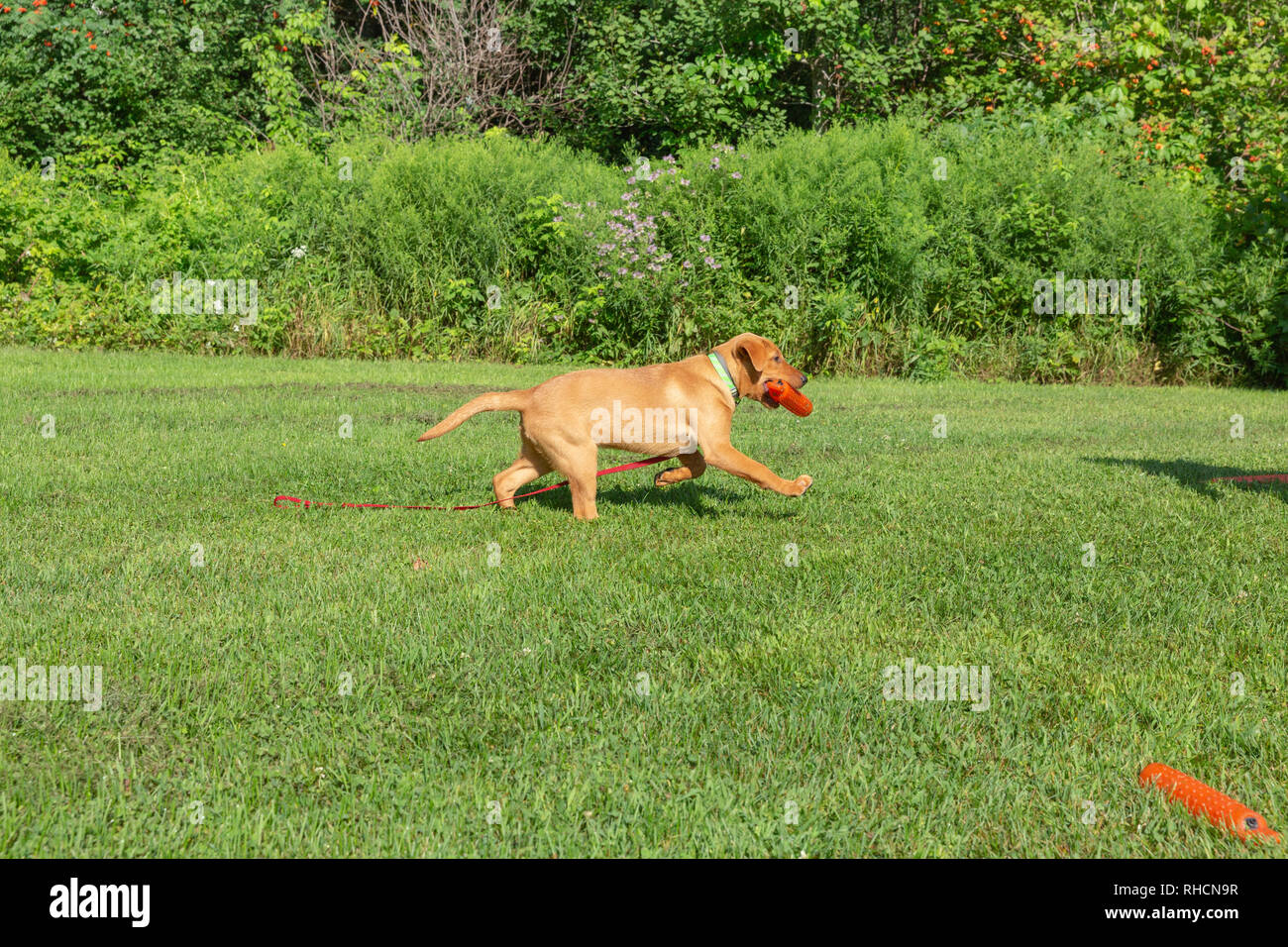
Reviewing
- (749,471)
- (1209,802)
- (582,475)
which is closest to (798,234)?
(749,471)

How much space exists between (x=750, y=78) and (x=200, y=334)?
9.93m

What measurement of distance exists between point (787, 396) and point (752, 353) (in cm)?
30

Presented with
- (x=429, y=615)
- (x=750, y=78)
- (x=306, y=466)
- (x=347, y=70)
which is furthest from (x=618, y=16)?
(x=429, y=615)

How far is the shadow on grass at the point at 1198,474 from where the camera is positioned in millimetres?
6547

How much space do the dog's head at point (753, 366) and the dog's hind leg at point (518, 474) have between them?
3.63 ft

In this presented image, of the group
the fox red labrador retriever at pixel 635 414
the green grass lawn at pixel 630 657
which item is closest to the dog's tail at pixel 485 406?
the fox red labrador retriever at pixel 635 414

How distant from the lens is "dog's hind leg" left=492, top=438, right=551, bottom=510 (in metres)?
5.71

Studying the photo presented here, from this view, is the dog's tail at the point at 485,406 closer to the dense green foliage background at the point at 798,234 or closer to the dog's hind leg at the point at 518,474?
the dog's hind leg at the point at 518,474

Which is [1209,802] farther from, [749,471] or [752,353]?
[752,353]

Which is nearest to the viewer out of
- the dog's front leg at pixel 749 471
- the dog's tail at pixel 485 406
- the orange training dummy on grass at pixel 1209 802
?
the orange training dummy on grass at pixel 1209 802

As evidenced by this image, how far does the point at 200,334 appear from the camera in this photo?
13984mm

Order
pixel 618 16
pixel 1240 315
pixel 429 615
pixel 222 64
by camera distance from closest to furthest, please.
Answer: pixel 429 615 < pixel 1240 315 < pixel 618 16 < pixel 222 64
